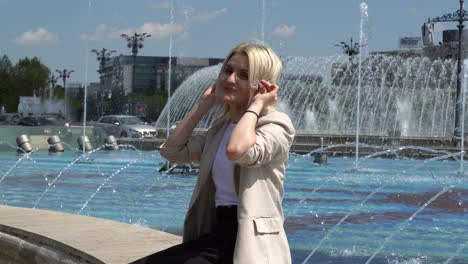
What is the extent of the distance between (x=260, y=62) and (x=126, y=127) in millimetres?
30237

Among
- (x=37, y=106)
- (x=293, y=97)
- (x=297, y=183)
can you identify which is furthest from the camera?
(x=37, y=106)

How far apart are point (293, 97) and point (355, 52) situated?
9998mm

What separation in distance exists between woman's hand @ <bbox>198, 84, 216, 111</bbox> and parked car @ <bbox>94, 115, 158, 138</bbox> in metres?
27.3

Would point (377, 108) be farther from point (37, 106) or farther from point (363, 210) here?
point (37, 106)

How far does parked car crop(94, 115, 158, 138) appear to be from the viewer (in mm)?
31172

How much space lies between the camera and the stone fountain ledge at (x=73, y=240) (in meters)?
3.96

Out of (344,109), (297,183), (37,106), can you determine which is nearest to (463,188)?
(297,183)

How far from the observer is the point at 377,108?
132ft

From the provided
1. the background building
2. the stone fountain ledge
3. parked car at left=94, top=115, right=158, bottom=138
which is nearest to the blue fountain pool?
the stone fountain ledge

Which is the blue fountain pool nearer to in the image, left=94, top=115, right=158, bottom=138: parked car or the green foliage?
left=94, top=115, right=158, bottom=138: parked car

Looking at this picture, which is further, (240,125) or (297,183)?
(297,183)

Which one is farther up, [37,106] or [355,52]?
[355,52]

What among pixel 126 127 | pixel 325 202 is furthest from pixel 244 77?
pixel 126 127

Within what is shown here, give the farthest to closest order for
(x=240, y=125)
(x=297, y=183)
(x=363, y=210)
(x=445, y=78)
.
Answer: (x=445, y=78), (x=297, y=183), (x=363, y=210), (x=240, y=125)
